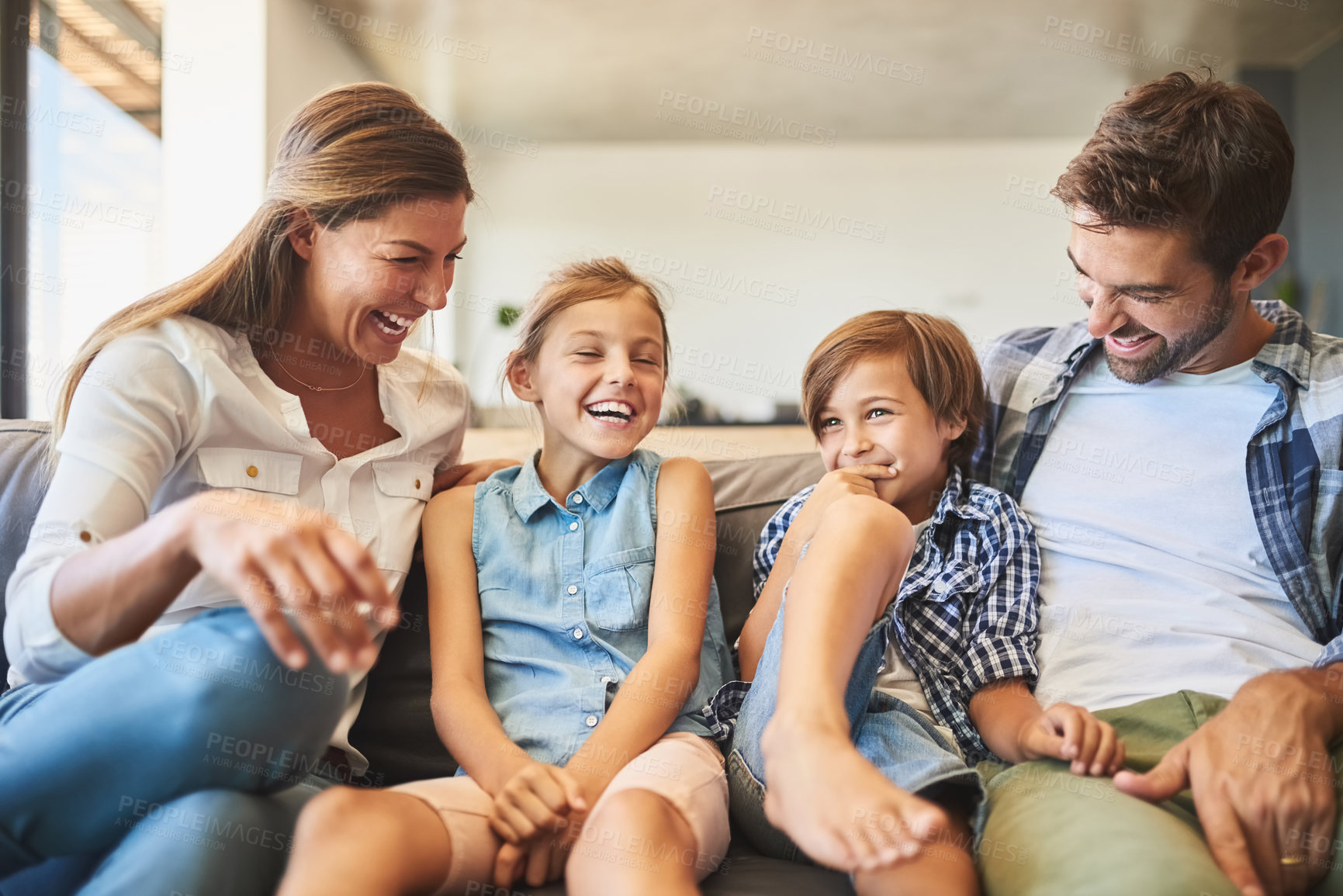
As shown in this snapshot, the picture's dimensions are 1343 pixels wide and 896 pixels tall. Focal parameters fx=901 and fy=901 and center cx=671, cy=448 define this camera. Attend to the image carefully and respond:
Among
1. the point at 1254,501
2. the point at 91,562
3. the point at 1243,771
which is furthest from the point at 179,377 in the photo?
the point at 1254,501

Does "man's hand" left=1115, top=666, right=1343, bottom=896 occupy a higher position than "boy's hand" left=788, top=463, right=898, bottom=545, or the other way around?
"boy's hand" left=788, top=463, right=898, bottom=545

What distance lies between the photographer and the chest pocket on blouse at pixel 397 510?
3.95 feet

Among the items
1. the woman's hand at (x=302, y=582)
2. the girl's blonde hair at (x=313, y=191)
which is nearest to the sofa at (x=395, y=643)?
the girl's blonde hair at (x=313, y=191)

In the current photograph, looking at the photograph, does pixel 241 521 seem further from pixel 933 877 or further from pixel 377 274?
pixel 933 877

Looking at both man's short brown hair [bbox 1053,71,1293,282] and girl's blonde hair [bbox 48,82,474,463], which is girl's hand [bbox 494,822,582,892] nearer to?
girl's blonde hair [bbox 48,82,474,463]

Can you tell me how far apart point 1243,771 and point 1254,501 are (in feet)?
1.59

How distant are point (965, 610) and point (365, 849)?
31.7 inches

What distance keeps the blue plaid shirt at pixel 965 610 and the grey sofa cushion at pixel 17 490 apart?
960 millimetres

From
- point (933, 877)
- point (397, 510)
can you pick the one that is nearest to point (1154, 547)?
point (933, 877)

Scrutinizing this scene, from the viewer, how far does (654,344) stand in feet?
4.29

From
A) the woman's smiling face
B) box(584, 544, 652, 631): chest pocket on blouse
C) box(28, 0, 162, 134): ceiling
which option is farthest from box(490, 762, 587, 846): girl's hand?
box(28, 0, 162, 134): ceiling

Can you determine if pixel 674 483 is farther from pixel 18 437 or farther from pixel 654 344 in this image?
pixel 18 437

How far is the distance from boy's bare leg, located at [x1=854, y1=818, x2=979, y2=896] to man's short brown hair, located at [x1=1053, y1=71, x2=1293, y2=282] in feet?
2.89

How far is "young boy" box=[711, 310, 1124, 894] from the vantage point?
0.80 metres
